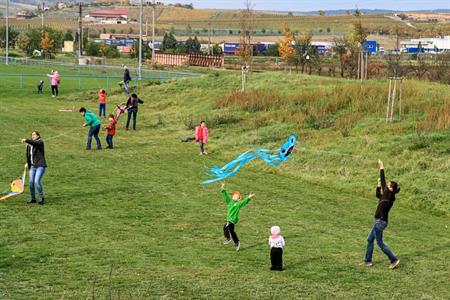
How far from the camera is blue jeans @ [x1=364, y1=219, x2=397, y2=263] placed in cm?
1438

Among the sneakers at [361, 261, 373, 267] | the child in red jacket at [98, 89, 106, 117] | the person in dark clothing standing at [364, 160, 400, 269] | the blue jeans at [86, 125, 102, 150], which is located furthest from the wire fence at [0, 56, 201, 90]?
the person in dark clothing standing at [364, 160, 400, 269]

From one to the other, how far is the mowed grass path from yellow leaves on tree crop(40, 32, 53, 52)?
72.3 metres

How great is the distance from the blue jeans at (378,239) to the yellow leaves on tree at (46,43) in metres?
89.6

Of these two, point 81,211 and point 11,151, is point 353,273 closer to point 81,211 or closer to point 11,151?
point 81,211

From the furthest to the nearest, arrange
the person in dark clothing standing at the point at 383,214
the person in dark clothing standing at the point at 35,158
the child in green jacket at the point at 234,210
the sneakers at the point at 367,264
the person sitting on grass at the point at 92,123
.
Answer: the person sitting on grass at the point at 92,123 → the person in dark clothing standing at the point at 35,158 → the child in green jacket at the point at 234,210 → the sneakers at the point at 367,264 → the person in dark clothing standing at the point at 383,214

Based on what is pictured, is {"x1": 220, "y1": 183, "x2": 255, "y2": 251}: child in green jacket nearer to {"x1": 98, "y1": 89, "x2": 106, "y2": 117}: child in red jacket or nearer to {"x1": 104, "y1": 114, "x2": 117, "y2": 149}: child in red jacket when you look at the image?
{"x1": 104, "y1": 114, "x2": 117, "y2": 149}: child in red jacket

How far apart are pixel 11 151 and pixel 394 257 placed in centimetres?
1633

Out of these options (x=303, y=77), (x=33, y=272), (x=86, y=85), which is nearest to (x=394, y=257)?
(x=33, y=272)

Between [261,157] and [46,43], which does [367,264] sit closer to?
[261,157]

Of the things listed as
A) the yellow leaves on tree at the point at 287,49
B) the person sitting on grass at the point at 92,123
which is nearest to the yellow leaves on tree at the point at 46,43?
the yellow leaves on tree at the point at 287,49

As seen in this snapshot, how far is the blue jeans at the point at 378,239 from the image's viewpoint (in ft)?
47.2

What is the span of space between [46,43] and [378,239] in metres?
90.2

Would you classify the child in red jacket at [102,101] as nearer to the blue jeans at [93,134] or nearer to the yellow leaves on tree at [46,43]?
the blue jeans at [93,134]

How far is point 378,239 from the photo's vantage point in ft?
47.5
